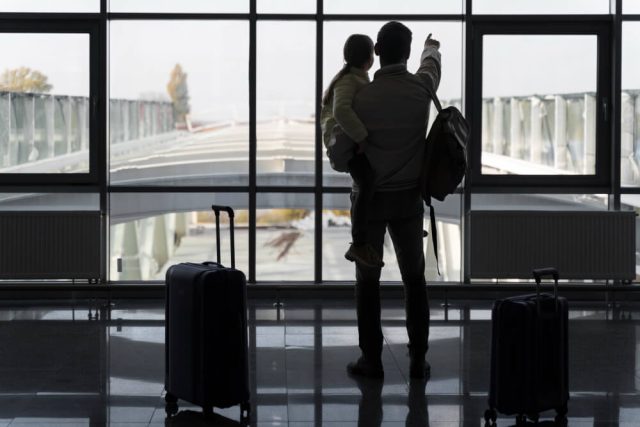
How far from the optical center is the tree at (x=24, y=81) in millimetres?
9117

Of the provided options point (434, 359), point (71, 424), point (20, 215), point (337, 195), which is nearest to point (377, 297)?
point (434, 359)

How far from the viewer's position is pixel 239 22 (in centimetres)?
909

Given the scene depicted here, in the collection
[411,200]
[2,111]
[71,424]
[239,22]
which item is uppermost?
[239,22]

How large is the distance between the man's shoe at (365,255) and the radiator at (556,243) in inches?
146

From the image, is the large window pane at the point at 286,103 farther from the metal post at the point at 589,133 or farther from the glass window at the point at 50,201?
the metal post at the point at 589,133

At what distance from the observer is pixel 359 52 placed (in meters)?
5.51

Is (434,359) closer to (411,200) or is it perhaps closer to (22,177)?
(411,200)

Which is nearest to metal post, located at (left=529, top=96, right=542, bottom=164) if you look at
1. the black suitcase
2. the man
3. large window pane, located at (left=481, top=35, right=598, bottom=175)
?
large window pane, located at (left=481, top=35, right=598, bottom=175)

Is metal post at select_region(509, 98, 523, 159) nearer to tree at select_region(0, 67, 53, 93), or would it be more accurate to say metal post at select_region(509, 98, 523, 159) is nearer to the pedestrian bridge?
the pedestrian bridge

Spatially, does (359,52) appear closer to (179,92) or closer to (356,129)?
(356,129)

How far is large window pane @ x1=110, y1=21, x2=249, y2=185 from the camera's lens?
359 inches

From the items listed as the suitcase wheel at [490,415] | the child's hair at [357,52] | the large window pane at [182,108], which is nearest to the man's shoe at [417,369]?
the suitcase wheel at [490,415]
